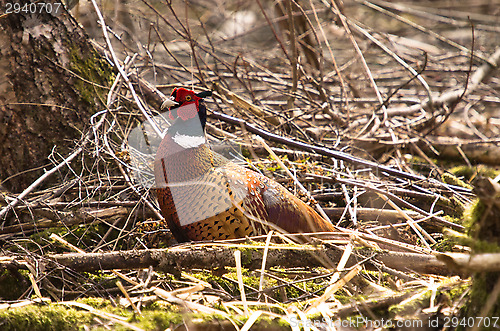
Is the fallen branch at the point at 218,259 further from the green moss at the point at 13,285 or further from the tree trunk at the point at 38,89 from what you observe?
the tree trunk at the point at 38,89

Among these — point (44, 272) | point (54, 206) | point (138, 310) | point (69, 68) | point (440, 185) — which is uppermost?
point (69, 68)

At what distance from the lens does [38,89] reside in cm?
316

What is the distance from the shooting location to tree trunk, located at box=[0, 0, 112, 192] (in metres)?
3.06

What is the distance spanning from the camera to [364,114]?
4.82m

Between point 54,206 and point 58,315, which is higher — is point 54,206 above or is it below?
above

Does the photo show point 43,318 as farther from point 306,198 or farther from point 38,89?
point 38,89

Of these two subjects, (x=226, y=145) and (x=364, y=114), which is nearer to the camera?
(x=226, y=145)

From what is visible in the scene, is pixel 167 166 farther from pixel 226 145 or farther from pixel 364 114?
pixel 364 114

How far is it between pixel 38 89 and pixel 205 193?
66.4 inches

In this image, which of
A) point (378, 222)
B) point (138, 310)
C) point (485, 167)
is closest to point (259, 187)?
point (378, 222)

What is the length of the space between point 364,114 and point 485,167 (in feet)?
4.61

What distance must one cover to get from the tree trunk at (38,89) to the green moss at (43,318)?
149 centimetres

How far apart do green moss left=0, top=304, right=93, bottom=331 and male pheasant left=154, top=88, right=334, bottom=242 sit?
35.3 inches

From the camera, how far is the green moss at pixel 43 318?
167 cm
